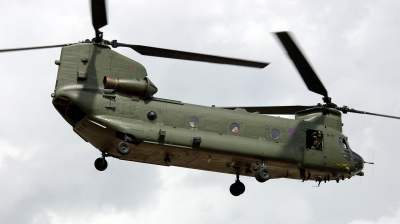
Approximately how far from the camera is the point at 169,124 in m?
30.9

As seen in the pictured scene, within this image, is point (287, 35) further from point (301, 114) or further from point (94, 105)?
point (94, 105)

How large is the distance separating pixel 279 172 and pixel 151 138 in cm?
630

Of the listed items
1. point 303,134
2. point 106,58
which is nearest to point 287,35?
point 303,134

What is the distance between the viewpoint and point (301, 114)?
34875 millimetres

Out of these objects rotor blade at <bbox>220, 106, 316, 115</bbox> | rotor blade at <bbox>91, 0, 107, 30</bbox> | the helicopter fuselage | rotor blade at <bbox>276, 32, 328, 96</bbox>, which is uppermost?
rotor blade at <bbox>276, 32, 328, 96</bbox>

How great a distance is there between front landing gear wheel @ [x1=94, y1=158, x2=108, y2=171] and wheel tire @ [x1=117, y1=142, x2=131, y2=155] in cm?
196

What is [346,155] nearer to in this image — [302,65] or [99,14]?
[302,65]

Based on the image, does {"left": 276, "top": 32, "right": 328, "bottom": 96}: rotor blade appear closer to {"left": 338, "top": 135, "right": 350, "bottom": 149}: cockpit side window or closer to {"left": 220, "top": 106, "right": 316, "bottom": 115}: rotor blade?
{"left": 220, "top": 106, "right": 316, "bottom": 115}: rotor blade

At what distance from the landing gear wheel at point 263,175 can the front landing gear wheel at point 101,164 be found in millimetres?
5860

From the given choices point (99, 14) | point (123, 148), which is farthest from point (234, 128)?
point (99, 14)

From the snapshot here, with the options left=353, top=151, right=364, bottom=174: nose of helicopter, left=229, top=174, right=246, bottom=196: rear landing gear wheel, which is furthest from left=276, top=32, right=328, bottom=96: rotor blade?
left=229, top=174, right=246, bottom=196: rear landing gear wheel

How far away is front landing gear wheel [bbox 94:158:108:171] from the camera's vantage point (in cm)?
3156

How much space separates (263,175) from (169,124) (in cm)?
427

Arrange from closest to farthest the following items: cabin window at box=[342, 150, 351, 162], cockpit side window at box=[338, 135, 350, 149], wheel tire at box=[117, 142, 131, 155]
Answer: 1. wheel tire at box=[117, 142, 131, 155]
2. cabin window at box=[342, 150, 351, 162]
3. cockpit side window at box=[338, 135, 350, 149]
